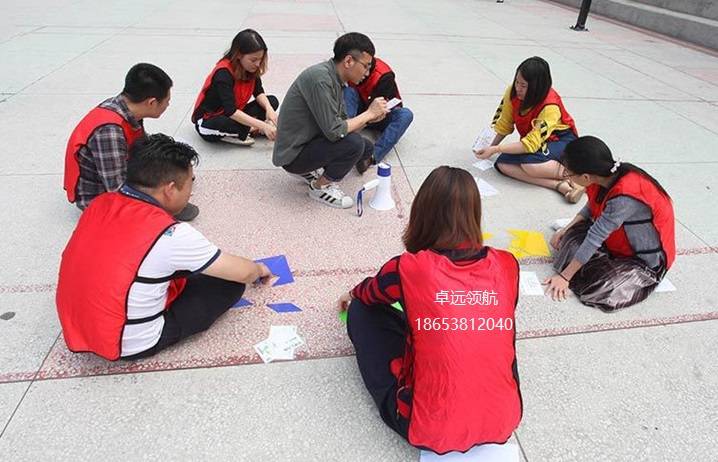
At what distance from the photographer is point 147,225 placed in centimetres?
168

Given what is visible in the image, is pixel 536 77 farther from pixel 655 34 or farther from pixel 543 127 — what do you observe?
pixel 655 34

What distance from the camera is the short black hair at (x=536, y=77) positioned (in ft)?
10.4

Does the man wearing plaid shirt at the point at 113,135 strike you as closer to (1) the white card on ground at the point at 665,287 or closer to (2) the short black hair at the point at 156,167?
(2) the short black hair at the point at 156,167

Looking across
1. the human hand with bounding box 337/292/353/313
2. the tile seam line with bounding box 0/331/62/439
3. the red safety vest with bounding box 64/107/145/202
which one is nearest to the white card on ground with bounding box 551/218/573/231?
the human hand with bounding box 337/292/353/313

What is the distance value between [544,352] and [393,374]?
0.90 meters

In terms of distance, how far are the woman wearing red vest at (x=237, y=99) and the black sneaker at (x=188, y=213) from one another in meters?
0.97

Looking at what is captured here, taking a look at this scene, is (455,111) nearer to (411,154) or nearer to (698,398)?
(411,154)

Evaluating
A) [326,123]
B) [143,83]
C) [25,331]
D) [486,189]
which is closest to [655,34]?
[486,189]

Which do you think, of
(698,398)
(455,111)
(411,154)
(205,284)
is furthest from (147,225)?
(455,111)

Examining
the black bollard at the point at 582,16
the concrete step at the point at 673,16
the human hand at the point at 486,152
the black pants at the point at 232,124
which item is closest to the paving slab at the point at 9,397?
the black pants at the point at 232,124

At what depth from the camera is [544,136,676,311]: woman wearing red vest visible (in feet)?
7.43

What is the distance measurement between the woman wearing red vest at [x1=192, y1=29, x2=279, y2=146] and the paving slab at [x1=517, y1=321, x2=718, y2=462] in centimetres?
272

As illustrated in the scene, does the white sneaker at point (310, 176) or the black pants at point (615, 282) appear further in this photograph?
the white sneaker at point (310, 176)

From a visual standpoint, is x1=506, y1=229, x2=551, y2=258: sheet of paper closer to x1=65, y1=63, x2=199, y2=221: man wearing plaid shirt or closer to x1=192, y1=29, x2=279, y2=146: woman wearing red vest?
x1=192, y1=29, x2=279, y2=146: woman wearing red vest
